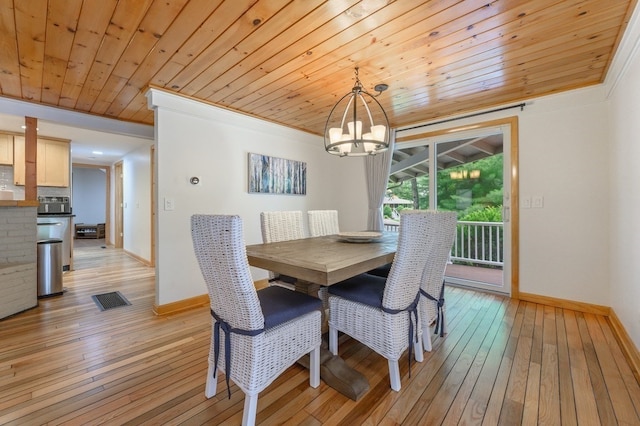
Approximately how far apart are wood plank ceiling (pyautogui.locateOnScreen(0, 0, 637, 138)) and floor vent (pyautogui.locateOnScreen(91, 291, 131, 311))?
7.17ft

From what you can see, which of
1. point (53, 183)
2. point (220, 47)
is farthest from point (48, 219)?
point (220, 47)

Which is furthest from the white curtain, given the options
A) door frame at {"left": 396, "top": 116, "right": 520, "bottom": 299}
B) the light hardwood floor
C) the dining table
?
the dining table

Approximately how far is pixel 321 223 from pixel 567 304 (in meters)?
2.63

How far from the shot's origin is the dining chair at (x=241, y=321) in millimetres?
1228

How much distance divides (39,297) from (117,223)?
3.95 metres

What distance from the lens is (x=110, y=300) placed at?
3.08m

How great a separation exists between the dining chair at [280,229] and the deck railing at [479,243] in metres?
2.34

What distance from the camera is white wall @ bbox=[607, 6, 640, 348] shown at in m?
1.82

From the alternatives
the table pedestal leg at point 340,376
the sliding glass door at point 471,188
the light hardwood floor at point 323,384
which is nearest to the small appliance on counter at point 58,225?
the light hardwood floor at point 323,384

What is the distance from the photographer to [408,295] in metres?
1.66

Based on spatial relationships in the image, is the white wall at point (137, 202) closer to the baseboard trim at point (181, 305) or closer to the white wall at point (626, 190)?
the baseboard trim at point (181, 305)

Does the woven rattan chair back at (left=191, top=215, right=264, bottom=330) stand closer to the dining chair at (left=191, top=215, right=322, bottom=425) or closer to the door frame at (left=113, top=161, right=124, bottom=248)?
the dining chair at (left=191, top=215, right=322, bottom=425)

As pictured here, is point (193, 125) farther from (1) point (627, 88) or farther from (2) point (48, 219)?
(1) point (627, 88)

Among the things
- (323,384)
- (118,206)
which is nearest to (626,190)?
(323,384)
